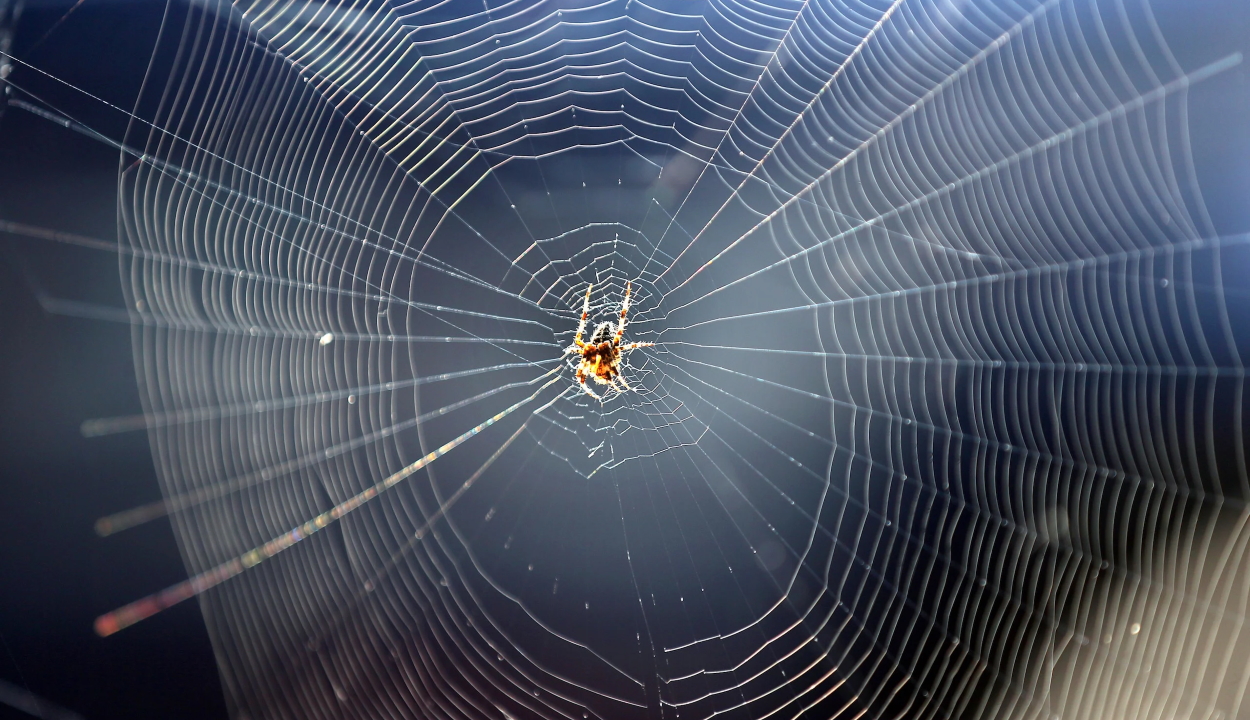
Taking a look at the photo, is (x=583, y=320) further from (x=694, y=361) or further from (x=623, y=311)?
(x=694, y=361)

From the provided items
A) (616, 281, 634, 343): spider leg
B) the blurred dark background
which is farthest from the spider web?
the blurred dark background

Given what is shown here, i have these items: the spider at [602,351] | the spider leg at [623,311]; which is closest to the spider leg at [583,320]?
the spider at [602,351]

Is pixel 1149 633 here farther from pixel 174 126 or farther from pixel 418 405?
pixel 174 126

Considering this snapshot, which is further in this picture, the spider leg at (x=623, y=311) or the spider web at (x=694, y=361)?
the spider leg at (x=623, y=311)

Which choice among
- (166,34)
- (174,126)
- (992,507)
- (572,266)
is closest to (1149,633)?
(992,507)

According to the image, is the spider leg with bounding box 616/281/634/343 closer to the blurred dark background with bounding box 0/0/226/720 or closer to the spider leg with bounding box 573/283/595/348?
the spider leg with bounding box 573/283/595/348

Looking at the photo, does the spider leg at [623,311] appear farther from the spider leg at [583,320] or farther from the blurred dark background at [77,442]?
the blurred dark background at [77,442]
